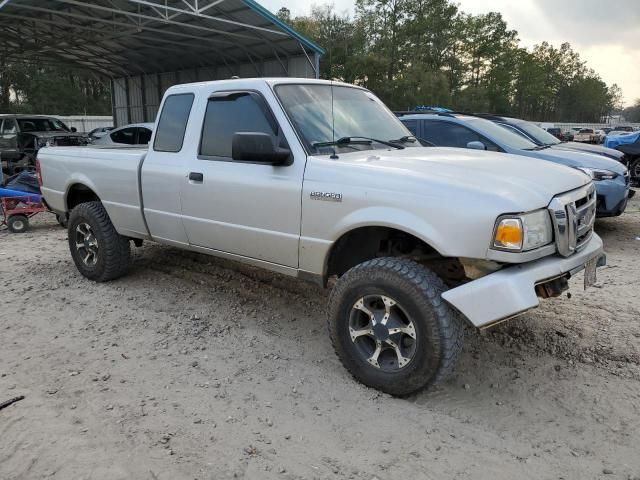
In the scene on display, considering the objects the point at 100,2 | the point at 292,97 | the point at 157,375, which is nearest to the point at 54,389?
the point at 157,375

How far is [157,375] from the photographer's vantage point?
A: 3557mm

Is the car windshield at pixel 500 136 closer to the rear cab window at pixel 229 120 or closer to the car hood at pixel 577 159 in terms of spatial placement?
the car hood at pixel 577 159

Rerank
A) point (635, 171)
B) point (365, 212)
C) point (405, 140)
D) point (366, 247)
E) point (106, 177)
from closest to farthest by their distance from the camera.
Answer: point (365, 212) < point (366, 247) < point (405, 140) < point (106, 177) < point (635, 171)

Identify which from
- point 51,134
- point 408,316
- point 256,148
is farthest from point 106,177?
point 51,134

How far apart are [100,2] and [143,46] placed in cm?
455

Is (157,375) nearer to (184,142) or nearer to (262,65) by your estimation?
(184,142)

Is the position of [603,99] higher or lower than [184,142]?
higher

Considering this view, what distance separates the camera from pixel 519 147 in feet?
25.8

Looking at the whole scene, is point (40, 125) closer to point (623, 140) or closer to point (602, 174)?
point (602, 174)

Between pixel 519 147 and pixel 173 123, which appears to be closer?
pixel 173 123

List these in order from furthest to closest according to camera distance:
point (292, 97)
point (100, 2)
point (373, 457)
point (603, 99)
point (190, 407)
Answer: point (603, 99), point (100, 2), point (292, 97), point (190, 407), point (373, 457)

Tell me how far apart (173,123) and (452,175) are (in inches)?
106

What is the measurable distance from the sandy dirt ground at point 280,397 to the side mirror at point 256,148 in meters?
1.49

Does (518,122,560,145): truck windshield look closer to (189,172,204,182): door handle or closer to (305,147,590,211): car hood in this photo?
(305,147,590,211): car hood
